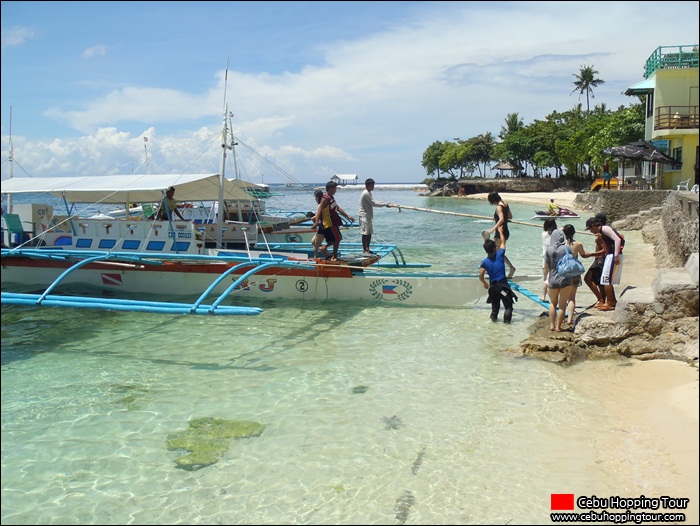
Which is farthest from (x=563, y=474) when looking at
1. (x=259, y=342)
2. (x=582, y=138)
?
(x=582, y=138)

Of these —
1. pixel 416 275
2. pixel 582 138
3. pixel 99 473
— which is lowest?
pixel 99 473

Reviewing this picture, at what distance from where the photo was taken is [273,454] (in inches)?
210

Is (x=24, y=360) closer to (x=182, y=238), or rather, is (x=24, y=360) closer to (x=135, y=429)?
(x=135, y=429)

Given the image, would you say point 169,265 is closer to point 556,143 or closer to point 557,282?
point 557,282

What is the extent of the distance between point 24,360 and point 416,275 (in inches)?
277

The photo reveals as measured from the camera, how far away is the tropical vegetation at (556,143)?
1721 inches

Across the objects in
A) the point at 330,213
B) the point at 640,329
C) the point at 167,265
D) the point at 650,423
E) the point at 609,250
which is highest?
the point at 330,213

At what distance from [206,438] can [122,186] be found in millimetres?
7914

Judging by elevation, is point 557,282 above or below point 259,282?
above

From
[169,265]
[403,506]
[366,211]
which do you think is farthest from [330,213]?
[403,506]

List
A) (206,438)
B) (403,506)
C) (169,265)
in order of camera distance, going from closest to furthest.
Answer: (403,506), (206,438), (169,265)

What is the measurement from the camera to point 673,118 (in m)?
23.5

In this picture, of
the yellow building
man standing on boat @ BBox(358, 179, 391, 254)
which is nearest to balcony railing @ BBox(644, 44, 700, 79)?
the yellow building

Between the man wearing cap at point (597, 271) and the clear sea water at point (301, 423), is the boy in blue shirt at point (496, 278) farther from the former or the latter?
the man wearing cap at point (597, 271)
